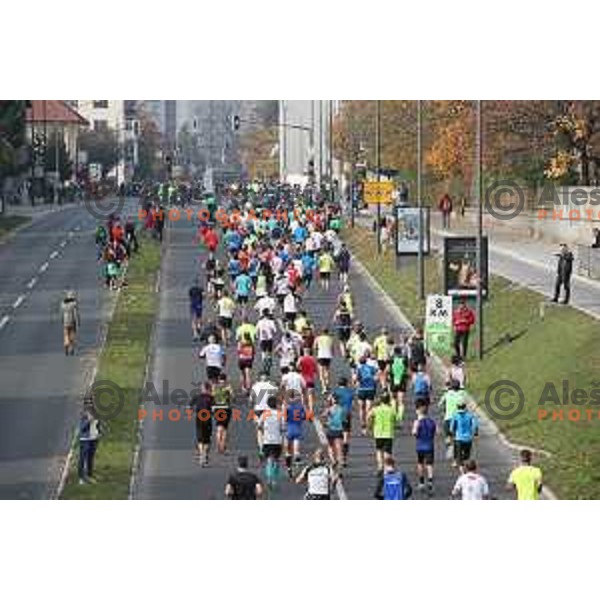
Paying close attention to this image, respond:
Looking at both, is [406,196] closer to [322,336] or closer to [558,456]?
[322,336]

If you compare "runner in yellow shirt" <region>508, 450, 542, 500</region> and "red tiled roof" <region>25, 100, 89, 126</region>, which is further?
"red tiled roof" <region>25, 100, 89, 126</region>

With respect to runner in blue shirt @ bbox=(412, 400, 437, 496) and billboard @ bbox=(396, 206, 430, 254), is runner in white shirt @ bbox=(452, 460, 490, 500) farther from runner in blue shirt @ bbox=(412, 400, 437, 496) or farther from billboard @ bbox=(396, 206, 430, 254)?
billboard @ bbox=(396, 206, 430, 254)

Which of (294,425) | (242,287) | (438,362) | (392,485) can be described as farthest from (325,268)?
(392,485)

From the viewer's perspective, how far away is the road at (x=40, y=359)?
24.7m

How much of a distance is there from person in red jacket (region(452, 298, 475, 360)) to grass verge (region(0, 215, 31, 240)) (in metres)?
41.2

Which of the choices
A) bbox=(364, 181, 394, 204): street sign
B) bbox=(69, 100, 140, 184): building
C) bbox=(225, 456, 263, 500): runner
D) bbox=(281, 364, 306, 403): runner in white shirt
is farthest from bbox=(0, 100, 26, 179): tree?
bbox=(225, 456, 263, 500): runner

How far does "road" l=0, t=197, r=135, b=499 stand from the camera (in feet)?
80.9

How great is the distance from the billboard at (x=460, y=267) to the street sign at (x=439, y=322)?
3812mm

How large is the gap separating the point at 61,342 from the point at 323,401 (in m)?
9.50

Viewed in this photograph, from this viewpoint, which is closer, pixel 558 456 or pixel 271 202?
pixel 558 456
